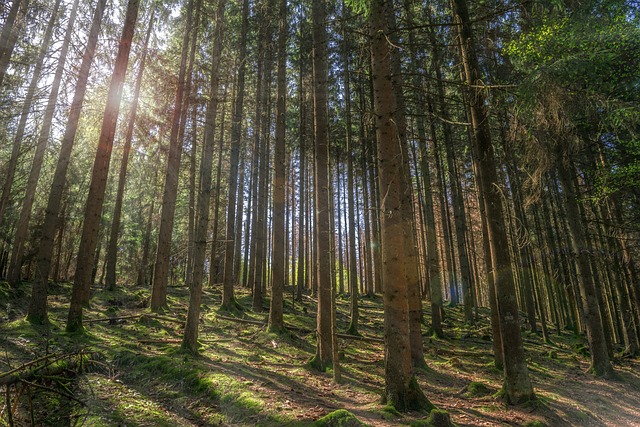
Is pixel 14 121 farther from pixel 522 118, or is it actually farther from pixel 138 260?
pixel 522 118

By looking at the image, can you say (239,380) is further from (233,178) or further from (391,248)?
(233,178)

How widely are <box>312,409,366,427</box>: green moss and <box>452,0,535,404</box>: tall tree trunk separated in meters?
3.91

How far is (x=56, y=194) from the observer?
9.72 meters

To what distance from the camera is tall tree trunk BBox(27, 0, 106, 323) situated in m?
→ 9.20

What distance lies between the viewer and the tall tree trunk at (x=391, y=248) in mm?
5477

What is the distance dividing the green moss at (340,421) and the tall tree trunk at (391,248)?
1.19m

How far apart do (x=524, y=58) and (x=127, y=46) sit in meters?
11.0

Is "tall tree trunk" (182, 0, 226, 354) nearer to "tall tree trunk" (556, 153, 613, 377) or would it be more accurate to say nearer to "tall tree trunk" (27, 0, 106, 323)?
"tall tree trunk" (27, 0, 106, 323)

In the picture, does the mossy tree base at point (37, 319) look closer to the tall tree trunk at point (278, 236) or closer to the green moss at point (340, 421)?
the tall tree trunk at point (278, 236)

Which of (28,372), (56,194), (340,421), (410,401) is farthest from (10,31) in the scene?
(410,401)

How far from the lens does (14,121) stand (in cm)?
1602

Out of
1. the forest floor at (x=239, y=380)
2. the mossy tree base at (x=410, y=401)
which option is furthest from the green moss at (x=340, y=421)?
the mossy tree base at (x=410, y=401)

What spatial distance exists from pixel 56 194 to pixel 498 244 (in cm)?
1151

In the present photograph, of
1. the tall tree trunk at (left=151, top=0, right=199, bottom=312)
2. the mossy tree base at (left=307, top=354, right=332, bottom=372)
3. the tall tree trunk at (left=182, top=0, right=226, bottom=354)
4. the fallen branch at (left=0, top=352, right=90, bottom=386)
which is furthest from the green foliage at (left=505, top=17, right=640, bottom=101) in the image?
the tall tree trunk at (left=151, top=0, right=199, bottom=312)
